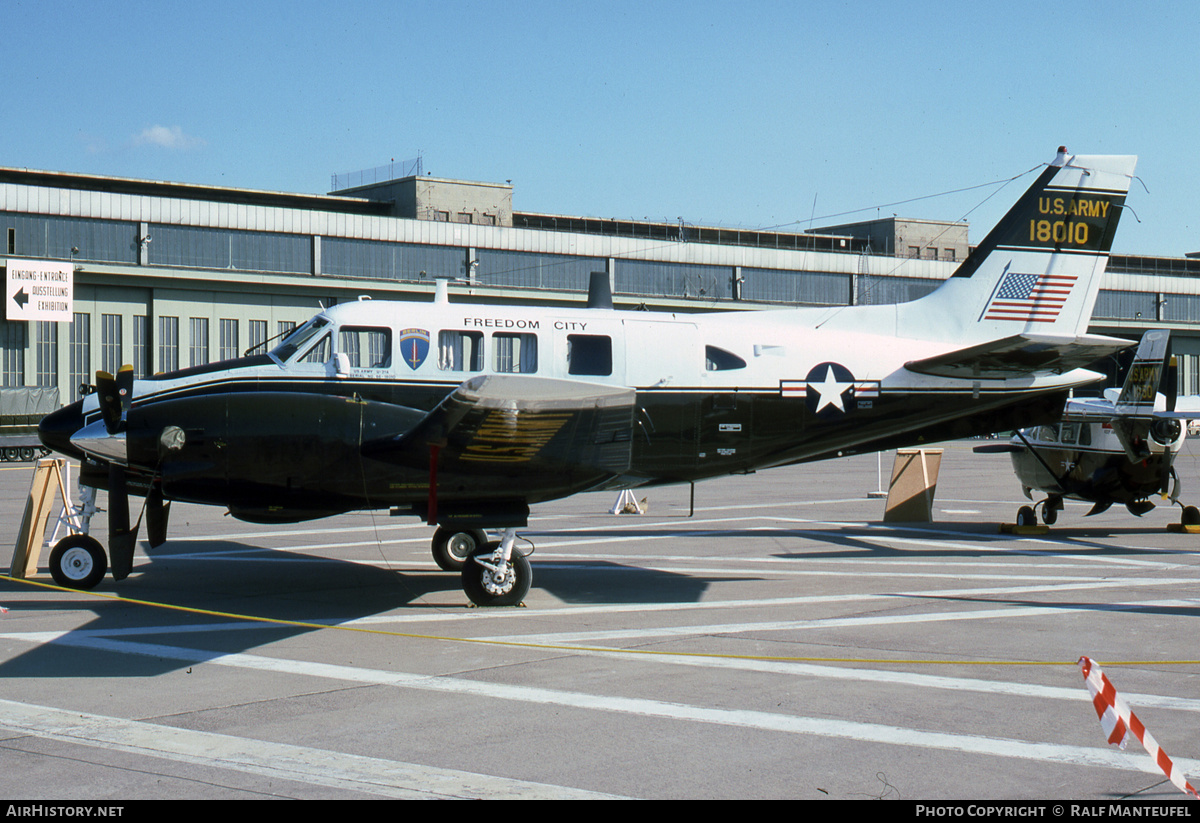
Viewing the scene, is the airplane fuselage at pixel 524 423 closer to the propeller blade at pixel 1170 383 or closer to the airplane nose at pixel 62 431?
the airplane nose at pixel 62 431

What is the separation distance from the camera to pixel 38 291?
48.2 meters

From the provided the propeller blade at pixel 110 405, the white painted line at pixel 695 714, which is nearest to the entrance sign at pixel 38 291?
the propeller blade at pixel 110 405

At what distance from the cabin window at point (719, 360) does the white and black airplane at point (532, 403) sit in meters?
0.04

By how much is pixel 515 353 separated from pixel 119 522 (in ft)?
16.0

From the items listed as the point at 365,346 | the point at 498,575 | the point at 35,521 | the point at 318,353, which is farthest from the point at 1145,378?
the point at 35,521

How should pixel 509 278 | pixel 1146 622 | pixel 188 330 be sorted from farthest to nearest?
pixel 509 278 < pixel 188 330 < pixel 1146 622

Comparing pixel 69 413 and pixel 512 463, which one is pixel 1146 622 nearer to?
pixel 512 463

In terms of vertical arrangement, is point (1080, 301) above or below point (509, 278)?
below

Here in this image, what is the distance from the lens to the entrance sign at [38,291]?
4791 centimetres

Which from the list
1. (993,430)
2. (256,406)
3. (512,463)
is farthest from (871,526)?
(256,406)

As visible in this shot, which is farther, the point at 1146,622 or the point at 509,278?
the point at 509,278

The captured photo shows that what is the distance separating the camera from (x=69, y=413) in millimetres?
12398

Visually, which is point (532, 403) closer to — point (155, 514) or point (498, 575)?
point (498, 575)

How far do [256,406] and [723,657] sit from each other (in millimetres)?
5711
